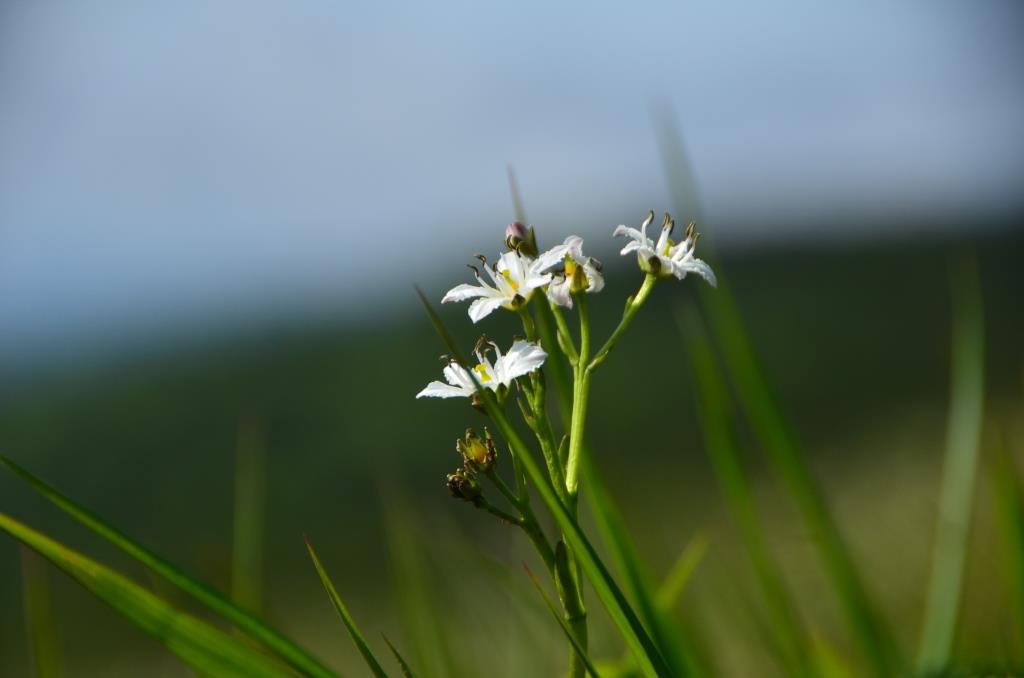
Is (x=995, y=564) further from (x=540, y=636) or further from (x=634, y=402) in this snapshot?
(x=634, y=402)

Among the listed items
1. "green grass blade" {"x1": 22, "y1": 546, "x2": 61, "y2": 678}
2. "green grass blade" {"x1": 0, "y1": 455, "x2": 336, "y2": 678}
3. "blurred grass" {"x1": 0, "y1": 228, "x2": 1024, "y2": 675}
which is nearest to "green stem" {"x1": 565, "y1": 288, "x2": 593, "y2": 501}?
"green grass blade" {"x1": 0, "y1": 455, "x2": 336, "y2": 678}

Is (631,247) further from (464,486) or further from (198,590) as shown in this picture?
(198,590)

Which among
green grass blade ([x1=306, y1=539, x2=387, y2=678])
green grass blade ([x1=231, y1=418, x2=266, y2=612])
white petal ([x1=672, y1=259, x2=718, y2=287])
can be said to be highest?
white petal ([x1=672, y1=259, x2=718, y2=287])

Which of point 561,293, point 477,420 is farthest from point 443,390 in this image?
point 477,420

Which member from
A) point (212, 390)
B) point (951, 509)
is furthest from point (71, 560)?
point (212, 390)

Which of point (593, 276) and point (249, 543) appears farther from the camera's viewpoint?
point (249, 543)

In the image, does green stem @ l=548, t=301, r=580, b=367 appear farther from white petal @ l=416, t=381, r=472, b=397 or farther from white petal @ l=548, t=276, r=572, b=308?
white petal @ l=416, t=381, r=472, b=397

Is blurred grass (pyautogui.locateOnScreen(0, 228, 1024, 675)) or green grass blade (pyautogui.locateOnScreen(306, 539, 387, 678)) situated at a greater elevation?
green grass blade (pyautogui.locateOnScreen(306, 539, 387, 678))
